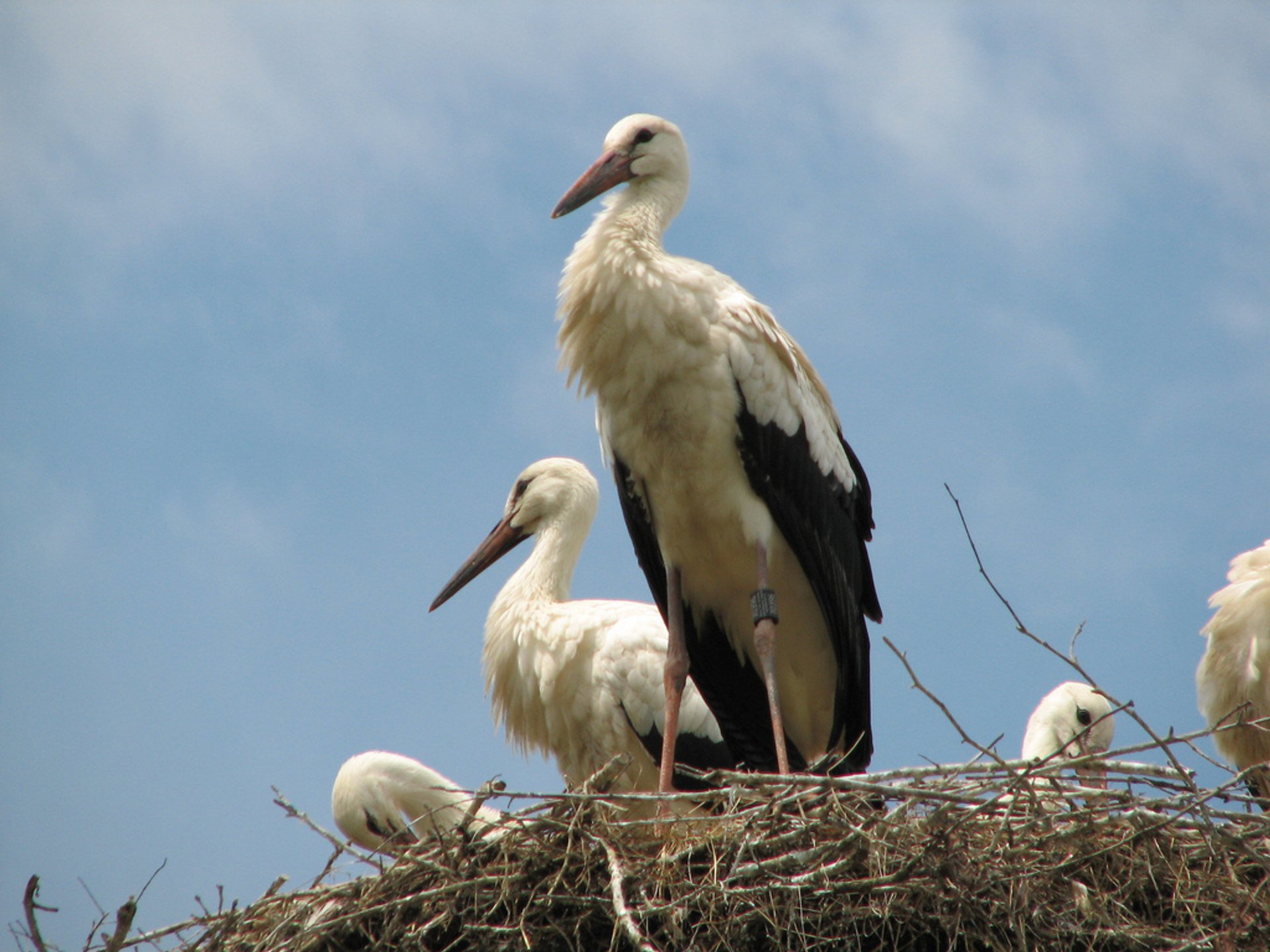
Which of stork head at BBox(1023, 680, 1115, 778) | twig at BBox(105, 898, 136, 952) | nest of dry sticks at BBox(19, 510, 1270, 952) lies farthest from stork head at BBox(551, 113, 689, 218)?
twig at BBox(105, 898, 136, 952)

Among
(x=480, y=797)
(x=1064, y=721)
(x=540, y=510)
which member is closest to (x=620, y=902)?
(x=480, y=797)

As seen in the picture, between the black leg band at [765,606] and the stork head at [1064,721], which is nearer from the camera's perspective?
the black leg band at [765,606]

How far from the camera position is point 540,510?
20.5 feet

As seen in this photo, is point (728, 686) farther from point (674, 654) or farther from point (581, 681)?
point (581, 681)

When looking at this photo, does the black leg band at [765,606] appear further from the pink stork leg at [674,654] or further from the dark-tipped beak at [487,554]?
the dark-tipped beak at [487,554]

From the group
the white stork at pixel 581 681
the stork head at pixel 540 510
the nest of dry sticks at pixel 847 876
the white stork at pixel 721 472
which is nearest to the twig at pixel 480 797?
the nest of dry sticks at pixel 847 876

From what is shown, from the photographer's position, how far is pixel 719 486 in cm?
440

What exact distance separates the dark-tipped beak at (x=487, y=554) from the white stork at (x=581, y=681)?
1.51 feet

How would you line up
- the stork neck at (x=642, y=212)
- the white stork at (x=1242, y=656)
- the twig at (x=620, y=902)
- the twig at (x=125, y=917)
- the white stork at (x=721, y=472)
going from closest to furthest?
the twig at (x=125, y=917) → the twig at (x=620, y=902) → the white stork at (x=721, y=472) → the stork neck at (x=642, y=212) → the white stork at (x=1242, y=656)

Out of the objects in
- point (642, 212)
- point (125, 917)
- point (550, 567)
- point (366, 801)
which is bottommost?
point (125, 917)

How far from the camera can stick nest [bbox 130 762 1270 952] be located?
322cm

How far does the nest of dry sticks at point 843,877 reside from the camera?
3.22m

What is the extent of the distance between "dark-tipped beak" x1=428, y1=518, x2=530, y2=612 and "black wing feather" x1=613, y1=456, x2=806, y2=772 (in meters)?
1.70

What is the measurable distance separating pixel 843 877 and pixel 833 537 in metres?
1.46
